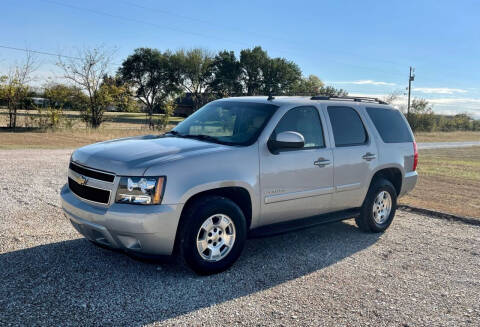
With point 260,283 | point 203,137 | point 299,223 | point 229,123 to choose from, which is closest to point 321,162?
point 299,223

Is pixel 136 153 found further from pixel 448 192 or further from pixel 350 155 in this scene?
pixel 448 192

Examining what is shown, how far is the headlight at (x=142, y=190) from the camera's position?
4.02m

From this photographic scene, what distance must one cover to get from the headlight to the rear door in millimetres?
2497

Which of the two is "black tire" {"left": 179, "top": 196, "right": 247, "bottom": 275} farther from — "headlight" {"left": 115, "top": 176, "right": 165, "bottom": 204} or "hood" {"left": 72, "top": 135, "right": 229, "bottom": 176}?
"hood" {"left": 72, "top": 135, "right": 229, "bottom": 176}

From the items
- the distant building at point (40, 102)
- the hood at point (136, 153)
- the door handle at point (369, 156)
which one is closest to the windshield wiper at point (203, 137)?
the hood at point (136, 153)

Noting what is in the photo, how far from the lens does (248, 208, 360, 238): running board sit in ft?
15.9

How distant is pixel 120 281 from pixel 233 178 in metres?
1.53

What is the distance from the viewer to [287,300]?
157 inches

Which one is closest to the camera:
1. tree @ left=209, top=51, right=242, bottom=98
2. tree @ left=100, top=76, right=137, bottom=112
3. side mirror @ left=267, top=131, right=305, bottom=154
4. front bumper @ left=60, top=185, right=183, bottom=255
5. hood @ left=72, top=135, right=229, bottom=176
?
front bumper @ left=60, top=185, right=183, bottom=255

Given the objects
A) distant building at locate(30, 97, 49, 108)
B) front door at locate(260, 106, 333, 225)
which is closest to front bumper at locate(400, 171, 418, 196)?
front door at locate(260, 106, 333, 225)

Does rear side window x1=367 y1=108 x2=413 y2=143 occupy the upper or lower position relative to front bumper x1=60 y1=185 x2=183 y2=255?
upper

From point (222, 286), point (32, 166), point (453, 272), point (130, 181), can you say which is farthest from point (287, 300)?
point (32, 166)

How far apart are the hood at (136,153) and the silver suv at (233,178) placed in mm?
12

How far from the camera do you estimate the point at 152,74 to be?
65062mm
